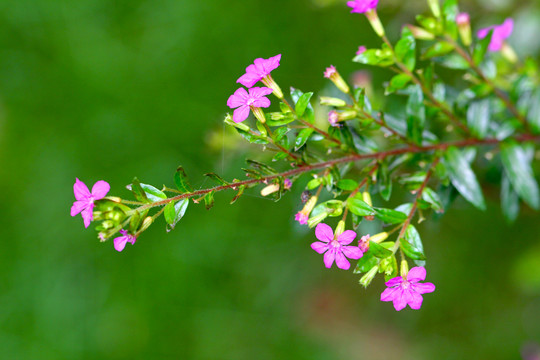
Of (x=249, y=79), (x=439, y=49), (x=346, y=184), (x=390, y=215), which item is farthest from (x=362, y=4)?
(x=390, y=215)

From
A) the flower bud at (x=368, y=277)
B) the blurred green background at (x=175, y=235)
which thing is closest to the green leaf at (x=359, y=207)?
the flower bud at (x=368, y=277)

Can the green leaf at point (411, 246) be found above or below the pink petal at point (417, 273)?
below

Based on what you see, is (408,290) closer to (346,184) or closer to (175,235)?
(346,184)

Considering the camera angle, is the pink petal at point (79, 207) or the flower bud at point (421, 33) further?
the flower bud at point (421, 33)

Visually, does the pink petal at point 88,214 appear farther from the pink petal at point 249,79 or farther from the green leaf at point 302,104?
the green leaf at point 302,104

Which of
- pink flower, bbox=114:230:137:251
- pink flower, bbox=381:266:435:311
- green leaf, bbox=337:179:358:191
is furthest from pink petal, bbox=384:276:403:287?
pink flower, bbox=114:230:137:251

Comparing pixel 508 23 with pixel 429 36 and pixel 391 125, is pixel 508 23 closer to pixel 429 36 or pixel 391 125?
pixel 429 36

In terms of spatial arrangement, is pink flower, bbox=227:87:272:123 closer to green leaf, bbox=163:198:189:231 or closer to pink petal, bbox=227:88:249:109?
pink petal, bbox=227:88:249:109
